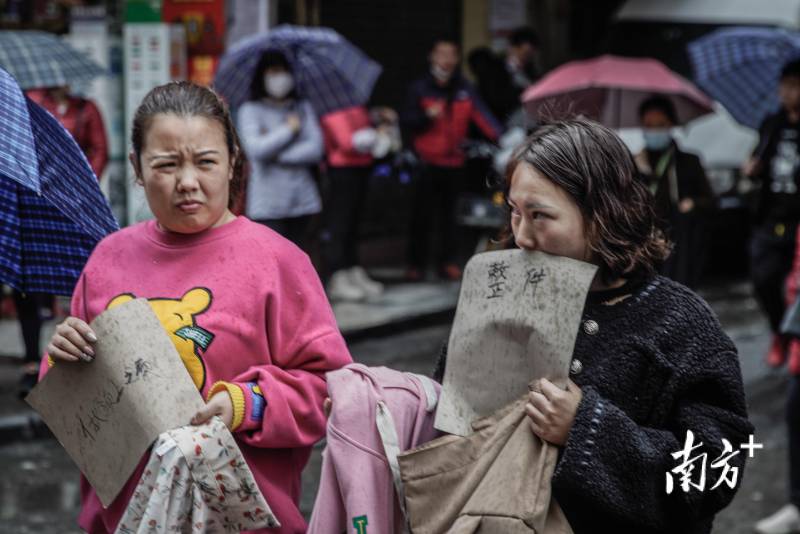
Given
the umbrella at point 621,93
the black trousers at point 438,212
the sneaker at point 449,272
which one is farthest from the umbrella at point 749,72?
the sneaker at point 449,272

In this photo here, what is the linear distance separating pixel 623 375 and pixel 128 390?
3.41 ft

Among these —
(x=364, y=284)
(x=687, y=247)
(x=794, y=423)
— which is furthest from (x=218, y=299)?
(x=364, y=284)

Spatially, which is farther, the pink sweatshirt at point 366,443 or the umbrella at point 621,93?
the umbrella at point 621,93

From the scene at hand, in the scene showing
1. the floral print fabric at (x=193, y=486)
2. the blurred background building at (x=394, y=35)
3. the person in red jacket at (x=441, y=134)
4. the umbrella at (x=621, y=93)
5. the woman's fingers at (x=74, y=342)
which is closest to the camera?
the floral print fabric at (x=193, y=486)

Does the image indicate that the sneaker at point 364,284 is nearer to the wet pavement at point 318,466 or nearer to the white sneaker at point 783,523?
the wet pavement at point 318,466

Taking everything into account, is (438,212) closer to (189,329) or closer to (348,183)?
(348,183)

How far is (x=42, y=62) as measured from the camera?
7.77 m

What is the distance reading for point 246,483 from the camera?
276cm

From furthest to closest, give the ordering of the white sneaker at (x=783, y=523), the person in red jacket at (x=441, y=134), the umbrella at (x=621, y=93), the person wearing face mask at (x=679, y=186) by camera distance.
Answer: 1. the person in red jacket at (x=441, y=134)
2. the umbrella at (x=621, y=93)
3. the person wearing face mask at (x=679, y=186)
4. the white sneaker at (x=783, y=523)

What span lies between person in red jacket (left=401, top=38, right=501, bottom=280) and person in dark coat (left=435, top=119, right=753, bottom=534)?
9.00 m

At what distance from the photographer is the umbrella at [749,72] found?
892cm

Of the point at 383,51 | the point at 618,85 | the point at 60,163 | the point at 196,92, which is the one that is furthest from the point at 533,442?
the point at 383,51

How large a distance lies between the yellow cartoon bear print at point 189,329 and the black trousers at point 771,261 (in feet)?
20.4

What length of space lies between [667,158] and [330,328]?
15.5ft
